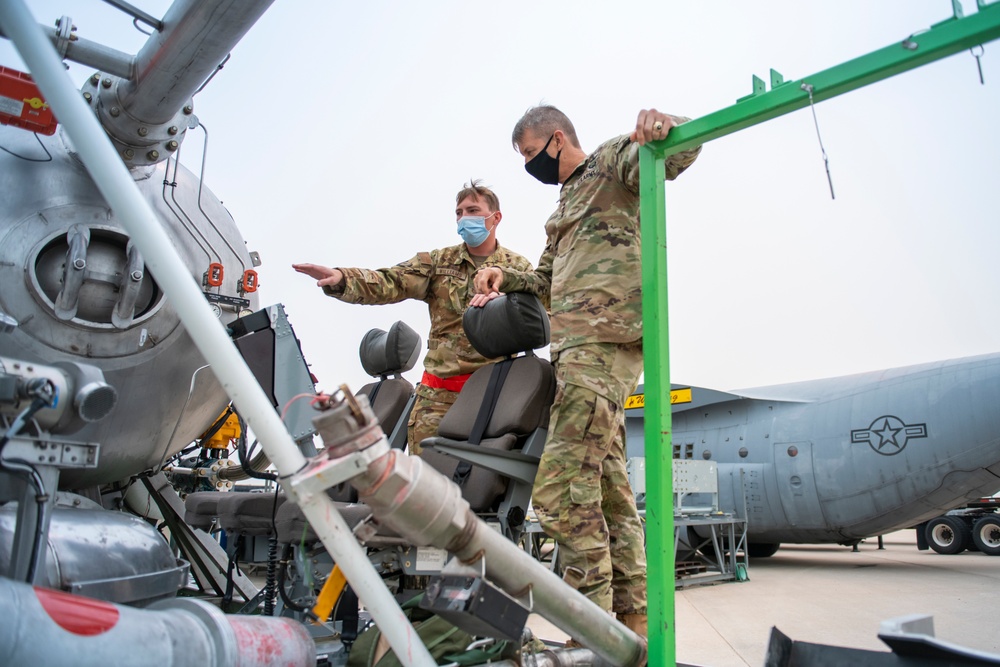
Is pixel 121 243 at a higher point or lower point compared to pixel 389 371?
higher

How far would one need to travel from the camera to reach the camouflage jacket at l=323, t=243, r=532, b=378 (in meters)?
3.62

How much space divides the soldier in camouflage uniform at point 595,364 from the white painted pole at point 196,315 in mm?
1044

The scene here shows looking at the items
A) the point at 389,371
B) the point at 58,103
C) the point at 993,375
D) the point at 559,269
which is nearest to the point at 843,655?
the point at 559,269

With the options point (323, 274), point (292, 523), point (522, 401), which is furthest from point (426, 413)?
point (292, 523)

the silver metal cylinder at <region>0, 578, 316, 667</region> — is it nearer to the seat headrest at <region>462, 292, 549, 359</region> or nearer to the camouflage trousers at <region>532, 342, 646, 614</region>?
the camouflage trousers at <region>532, 342, 646, 614</region>

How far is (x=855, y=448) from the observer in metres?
7.85

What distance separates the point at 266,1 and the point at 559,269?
128cm

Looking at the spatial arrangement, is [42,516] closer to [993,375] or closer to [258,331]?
[258,331]

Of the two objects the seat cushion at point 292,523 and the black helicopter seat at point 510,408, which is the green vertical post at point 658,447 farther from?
the seat cushion at point 292,523

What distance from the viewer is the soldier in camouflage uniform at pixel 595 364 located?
2211mm

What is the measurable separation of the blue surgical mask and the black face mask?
27.6 inches

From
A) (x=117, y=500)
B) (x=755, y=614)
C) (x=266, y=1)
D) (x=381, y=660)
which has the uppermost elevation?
(x=266, y=1)

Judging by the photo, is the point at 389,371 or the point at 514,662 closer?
the point at 514,662

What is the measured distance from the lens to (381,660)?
180 cm
